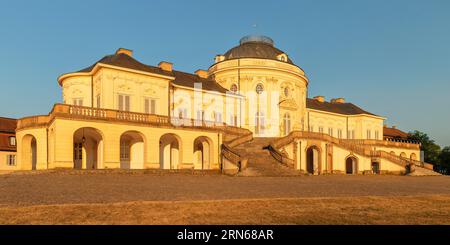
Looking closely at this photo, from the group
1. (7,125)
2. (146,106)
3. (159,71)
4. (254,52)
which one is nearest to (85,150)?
(146,106)

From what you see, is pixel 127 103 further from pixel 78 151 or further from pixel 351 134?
pixel 351 134

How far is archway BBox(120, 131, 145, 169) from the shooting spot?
95.8ft

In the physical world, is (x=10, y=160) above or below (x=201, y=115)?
below

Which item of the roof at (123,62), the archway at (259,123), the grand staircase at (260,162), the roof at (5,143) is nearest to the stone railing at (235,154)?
the grand staircase at (260,162)

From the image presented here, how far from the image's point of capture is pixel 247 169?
25422mm

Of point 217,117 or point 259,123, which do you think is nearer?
point 217,117

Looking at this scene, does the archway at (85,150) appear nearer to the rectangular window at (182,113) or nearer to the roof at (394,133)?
the rectangular window at (182,113)

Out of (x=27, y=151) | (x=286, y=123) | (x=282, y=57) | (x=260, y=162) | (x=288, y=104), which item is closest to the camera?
(x=260, y=162)

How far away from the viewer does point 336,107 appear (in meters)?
59.6

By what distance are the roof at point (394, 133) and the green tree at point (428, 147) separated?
2.26 m

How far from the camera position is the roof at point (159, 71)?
31.6 m

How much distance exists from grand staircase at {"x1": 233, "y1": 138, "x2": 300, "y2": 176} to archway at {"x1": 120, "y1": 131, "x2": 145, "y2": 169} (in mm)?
8651

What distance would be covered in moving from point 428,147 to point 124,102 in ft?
183
